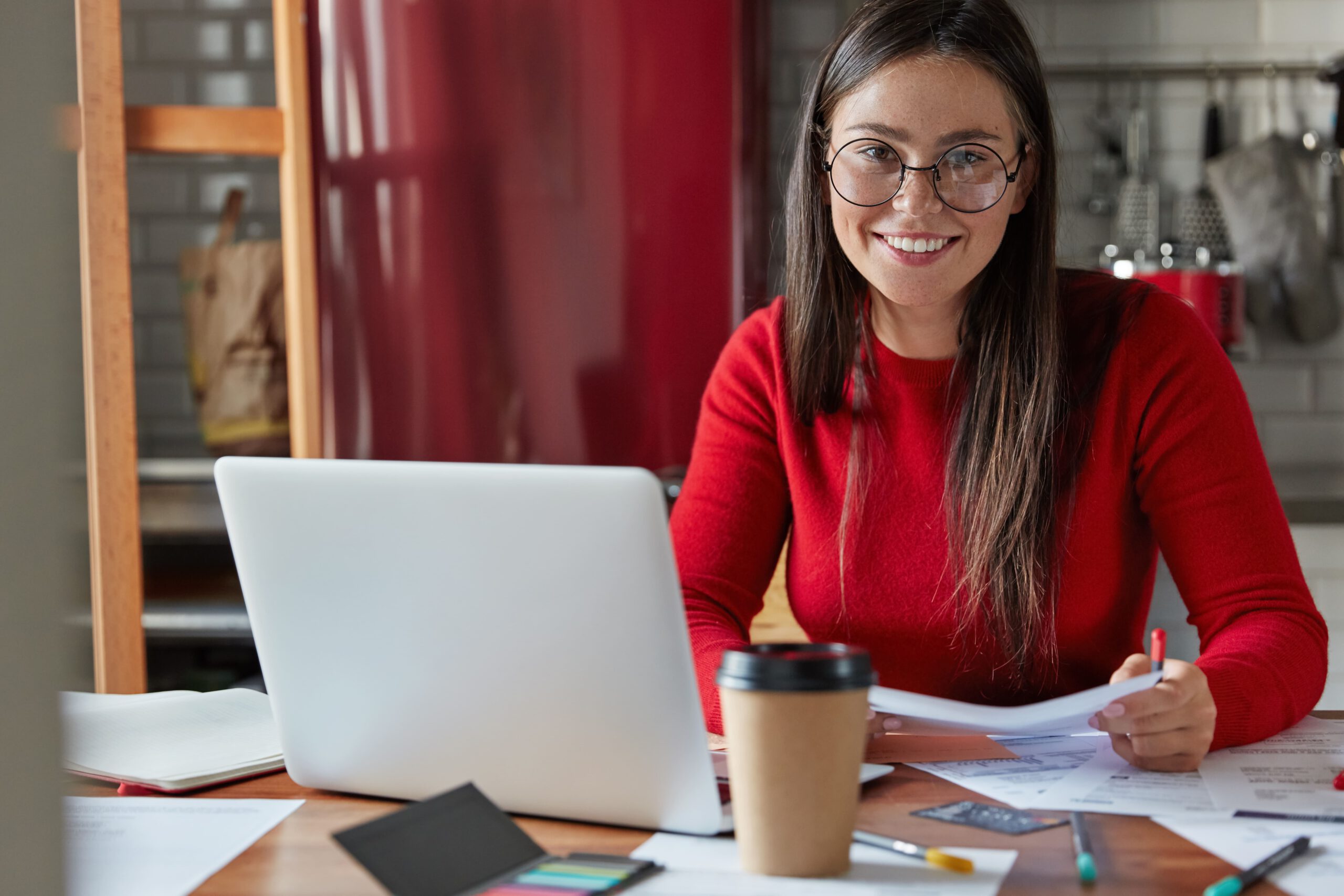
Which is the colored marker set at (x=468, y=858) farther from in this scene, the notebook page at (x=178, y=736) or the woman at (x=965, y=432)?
the woman at (x=965, y=432)

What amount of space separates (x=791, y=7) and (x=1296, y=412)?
4.48 feet

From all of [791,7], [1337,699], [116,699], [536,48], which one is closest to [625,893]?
[116,699]

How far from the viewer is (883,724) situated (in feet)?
3.08

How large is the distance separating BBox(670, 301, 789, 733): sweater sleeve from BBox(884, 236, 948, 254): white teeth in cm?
20

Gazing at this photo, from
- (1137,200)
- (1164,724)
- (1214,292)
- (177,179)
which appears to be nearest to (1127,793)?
(1164,724)

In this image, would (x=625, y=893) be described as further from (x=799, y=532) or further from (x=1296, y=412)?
(x=1296, y=412)

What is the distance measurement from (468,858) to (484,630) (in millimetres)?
131

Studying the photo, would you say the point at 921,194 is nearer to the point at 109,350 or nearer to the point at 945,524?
the point at 945,524

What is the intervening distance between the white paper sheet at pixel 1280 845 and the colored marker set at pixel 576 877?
294 mm

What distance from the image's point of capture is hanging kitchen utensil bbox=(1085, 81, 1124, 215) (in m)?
2.68

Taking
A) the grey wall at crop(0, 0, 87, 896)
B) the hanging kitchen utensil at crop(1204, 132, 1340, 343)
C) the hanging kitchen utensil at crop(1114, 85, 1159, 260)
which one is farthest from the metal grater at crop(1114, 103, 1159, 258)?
the grey wall at crop(0, 0, 87, 896)

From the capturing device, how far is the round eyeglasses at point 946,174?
1.19 metres

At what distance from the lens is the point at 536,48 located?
6.62 ft

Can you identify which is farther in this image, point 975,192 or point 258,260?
point 258,260
